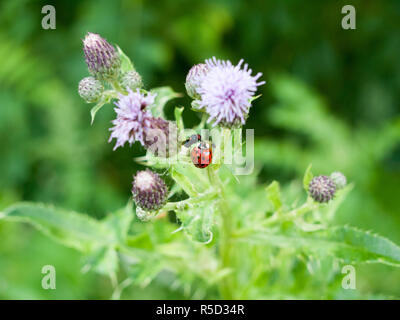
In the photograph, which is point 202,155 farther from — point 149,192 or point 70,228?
point 70,228

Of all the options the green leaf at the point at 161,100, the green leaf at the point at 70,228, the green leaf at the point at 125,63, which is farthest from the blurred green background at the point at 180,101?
the green leaf at the point at 125,63

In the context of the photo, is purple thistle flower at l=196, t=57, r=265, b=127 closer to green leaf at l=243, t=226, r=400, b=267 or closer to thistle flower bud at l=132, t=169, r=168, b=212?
thistle flower bud at l=132, t=169, r=168, b=212

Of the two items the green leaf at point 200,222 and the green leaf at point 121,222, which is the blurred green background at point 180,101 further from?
the green leaf at point 200,222

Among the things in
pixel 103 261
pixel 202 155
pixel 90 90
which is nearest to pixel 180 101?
pixel 103 261

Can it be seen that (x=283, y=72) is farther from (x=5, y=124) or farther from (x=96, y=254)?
(x=96, y=254)

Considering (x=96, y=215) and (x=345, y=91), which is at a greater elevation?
(x=345, y=91)

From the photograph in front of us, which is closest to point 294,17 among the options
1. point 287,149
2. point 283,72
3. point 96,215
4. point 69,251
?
point 283,72
